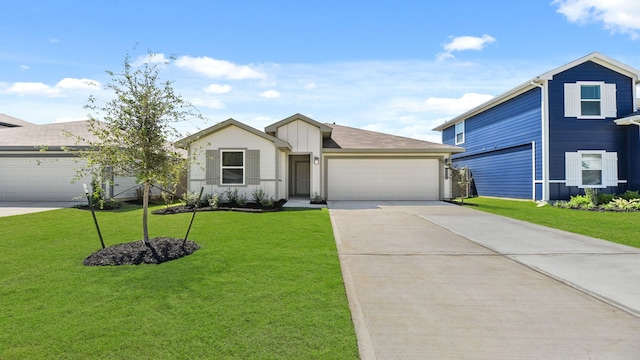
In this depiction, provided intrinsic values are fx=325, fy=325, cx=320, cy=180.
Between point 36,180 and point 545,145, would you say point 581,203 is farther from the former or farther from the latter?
point 36,180

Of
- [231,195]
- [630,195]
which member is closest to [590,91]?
[630,195]

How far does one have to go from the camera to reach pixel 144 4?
31.4ft

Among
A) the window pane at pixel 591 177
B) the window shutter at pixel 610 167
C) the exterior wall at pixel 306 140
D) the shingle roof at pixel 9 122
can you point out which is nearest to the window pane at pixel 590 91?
the window shutter at pixel 610 167

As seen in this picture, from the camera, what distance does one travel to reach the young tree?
5.60 m

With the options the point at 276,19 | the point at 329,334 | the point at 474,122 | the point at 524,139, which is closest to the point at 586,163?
the point at 524,139

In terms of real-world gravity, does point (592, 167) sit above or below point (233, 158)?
below

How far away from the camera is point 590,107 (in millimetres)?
15180

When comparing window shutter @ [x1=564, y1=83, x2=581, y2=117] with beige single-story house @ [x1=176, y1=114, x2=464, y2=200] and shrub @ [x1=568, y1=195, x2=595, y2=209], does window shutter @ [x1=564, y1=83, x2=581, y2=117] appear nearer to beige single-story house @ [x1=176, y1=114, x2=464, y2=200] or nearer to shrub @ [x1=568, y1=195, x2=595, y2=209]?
shrub @ [x1=568, y1=195, x2=595, y2=209]

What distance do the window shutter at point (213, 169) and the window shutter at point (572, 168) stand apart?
15.7m

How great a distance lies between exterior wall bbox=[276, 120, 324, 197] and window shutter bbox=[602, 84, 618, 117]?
43.5ft

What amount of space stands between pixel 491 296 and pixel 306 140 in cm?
1212

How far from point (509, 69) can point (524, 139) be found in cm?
375

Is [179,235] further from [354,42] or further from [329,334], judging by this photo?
[354,42]

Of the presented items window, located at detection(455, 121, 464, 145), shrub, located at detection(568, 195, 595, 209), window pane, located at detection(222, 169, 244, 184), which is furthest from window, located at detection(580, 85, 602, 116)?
window pane, located at detection(222, 169, 244, 184)
